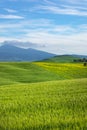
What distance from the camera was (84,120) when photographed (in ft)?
36.2

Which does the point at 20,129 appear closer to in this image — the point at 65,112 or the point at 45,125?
the point at 45,125

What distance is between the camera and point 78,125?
10.4 meters

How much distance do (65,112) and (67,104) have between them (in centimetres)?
235

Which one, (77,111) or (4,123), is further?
(77,111)

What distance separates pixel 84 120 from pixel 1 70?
52.5m

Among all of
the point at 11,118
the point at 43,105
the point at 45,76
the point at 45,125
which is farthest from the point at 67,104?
the point at 45,76

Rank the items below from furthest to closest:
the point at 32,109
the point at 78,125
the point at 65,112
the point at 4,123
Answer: the point at 32,109 < the point at 65,112 < the point at 4,123 < the point at 78,125

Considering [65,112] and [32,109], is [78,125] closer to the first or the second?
[65,112]

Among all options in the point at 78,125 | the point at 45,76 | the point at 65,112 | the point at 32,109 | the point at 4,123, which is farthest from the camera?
the point at 45,76

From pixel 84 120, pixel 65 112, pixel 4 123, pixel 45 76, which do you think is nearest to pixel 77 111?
pixel 65 112

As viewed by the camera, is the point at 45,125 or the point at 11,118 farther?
the point at 11,118

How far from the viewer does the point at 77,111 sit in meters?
12.7

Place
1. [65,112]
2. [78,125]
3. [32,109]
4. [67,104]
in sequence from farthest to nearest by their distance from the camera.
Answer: [67,104] → [32,109] → [65,112] → [78,125]

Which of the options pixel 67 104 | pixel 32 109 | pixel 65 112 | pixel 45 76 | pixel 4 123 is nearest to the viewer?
pixel 4 123
